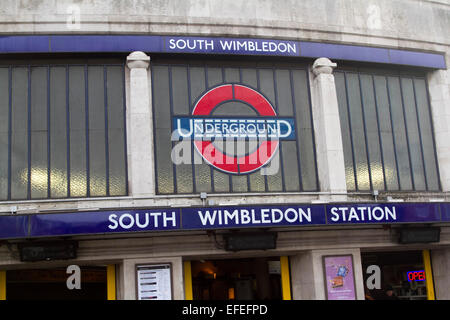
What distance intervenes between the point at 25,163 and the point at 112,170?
2468mm

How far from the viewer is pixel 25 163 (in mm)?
16500

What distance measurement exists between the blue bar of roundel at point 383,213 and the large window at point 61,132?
20.0 ft

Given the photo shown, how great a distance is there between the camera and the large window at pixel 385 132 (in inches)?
728

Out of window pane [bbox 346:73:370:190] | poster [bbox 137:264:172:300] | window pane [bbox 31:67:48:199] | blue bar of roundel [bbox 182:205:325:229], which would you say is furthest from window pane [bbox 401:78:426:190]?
window pane [bbox 31:67:48:199]

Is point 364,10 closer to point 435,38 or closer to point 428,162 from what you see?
point 435,38

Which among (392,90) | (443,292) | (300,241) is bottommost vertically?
(443,292)

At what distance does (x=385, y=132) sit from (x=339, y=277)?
16.7 ft

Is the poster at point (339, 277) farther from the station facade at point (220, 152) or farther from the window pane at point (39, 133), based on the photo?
the window pane at point (39, 133)

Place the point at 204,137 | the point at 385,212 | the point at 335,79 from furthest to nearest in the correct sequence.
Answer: the point at 335,79, the point at 204,137, the point at 385,212

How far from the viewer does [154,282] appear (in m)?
16.1

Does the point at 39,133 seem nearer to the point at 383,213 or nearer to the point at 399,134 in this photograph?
the point at 383,213

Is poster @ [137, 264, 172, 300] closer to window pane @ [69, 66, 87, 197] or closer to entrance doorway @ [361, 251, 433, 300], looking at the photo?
window pane @ [69, 66, 87, 197]

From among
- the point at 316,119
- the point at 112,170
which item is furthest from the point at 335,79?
the point at 112,170

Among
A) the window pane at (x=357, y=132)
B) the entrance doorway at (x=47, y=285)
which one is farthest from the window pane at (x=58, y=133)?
the window pane at (x=357, y=132)
